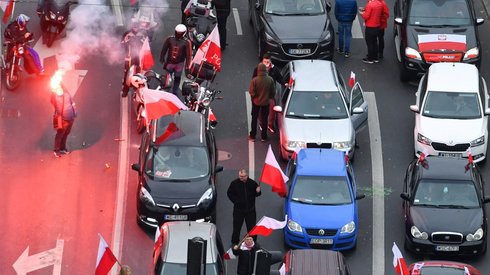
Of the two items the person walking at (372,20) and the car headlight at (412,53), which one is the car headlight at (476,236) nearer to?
the car headlight at (412,53)

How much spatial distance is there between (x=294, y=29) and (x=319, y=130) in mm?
4838

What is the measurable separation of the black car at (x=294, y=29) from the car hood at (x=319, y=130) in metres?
3.84

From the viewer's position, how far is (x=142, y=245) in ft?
105

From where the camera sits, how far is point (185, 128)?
33.5 metres

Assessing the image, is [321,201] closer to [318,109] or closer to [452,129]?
[318,109]

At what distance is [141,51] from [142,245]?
20.0ft

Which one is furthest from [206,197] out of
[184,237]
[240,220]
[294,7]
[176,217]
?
[294,7]

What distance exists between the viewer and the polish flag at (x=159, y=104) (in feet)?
109

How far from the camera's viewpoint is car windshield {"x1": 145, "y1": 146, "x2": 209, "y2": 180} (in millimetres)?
32375

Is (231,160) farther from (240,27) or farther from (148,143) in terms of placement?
(240,27)

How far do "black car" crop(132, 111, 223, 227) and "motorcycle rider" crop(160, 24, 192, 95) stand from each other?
3.16 metres

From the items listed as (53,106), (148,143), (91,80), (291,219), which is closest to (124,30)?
(91,80)

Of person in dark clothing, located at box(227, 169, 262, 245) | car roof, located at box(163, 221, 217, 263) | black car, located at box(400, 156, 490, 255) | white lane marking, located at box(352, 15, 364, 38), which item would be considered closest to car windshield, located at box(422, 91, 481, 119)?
black car, located at box(400, 156, 490, 255)

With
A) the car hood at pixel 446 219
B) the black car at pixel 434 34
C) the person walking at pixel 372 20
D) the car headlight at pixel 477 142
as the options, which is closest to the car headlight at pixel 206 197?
the car hood at pixel 446 219
